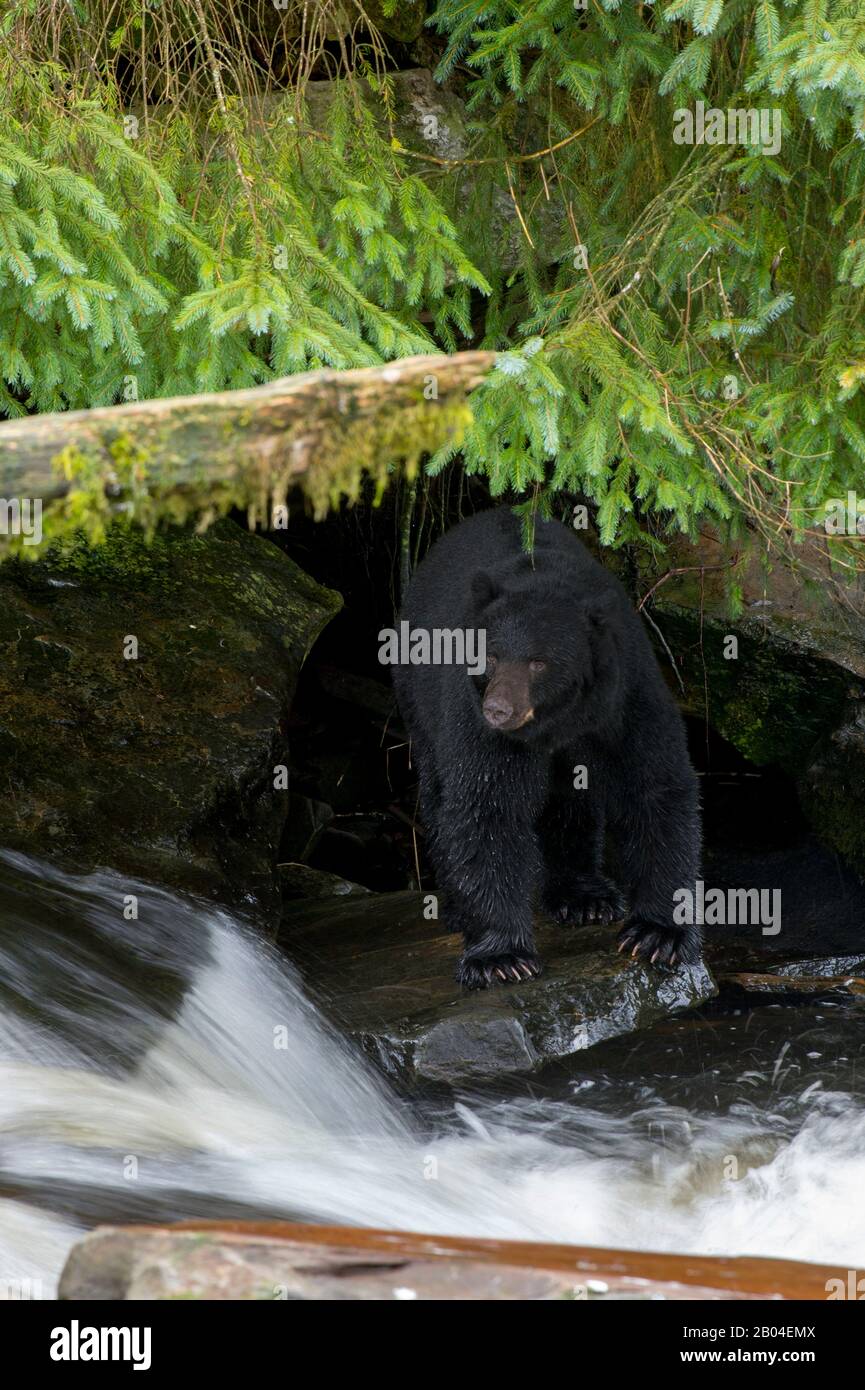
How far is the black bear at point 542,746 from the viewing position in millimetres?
5348

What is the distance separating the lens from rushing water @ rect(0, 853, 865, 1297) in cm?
423

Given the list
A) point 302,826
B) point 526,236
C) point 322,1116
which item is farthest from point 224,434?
point 302,826

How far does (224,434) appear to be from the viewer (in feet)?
9.15

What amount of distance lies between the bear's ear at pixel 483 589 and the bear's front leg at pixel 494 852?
21.9 inches

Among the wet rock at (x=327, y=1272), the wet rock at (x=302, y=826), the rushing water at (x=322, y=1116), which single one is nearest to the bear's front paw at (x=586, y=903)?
the rushing water at (x=322, y=1116)

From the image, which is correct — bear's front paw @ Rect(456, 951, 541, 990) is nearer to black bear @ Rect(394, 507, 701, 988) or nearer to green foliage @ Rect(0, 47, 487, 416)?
black bear @ Rect(394, 507, 701, 988)

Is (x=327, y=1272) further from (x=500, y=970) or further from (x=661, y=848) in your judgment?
(x=661, y=848)

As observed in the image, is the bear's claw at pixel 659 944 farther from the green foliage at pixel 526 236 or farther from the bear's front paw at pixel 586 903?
the green foliage at pixel 526 236

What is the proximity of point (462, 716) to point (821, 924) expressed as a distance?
10.1 ft

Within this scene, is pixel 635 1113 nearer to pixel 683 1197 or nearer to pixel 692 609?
pixel 683 1197

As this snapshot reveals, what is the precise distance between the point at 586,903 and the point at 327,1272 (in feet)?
13.7

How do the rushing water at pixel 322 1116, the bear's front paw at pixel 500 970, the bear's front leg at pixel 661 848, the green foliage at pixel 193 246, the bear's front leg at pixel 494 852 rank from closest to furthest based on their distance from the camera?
1. the rushing water at pixel 322 1116
2. the green foliage at pixel 193 246
3. the bear's front leg at pixel 494 852
4. the bear's front paw at pixel 500 970
5. the bear's front leg at pixel 661 848

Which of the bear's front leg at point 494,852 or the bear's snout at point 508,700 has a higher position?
the bear's snout at point 508,700

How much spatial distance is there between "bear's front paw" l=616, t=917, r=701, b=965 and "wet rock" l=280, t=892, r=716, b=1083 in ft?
0.18
